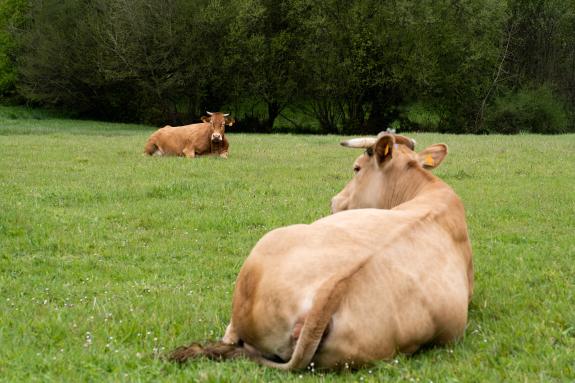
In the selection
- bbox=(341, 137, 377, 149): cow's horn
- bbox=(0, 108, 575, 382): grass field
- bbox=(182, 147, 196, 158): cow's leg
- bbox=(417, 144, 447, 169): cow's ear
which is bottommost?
bbox=(182, 147, 196, 158): cow's leg

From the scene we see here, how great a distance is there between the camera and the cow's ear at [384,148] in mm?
7121

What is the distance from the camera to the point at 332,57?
49.2 meters

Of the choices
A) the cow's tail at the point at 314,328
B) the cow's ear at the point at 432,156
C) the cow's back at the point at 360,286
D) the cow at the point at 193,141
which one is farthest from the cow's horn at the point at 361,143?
the cow at the point at 193,141

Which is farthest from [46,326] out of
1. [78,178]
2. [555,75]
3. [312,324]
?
[555,75]

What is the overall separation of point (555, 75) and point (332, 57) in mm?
22039

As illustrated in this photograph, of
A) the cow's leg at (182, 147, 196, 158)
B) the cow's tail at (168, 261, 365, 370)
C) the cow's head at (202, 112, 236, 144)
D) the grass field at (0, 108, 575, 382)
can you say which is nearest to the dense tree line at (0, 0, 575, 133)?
the cow's head at (202, 112, 236, 144)

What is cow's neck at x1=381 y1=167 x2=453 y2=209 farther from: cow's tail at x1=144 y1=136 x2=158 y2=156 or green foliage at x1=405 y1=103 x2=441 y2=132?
green foliage at x1=405 y1=103 x2=441 y2=132

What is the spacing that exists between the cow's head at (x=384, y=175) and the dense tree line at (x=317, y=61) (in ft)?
138

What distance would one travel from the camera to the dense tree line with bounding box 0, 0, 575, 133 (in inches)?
1950

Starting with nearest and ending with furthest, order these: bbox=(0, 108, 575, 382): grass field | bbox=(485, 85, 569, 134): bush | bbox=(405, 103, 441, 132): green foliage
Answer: bbox=(0, 108, 575, 382): grass field < bbox=(485, 85, 569, 134): bush < bbox=(405, 103, 441, 132): green foliage

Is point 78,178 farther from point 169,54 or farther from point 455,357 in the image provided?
point 169,54

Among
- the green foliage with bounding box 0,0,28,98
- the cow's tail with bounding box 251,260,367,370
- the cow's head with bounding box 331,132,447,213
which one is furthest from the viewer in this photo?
the green foliage with bounding box 0,0,28,98

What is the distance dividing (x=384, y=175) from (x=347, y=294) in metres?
3.11

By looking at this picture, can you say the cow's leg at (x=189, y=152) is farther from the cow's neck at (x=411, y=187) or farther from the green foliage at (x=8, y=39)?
the green foliage at (x=8, y=39)
